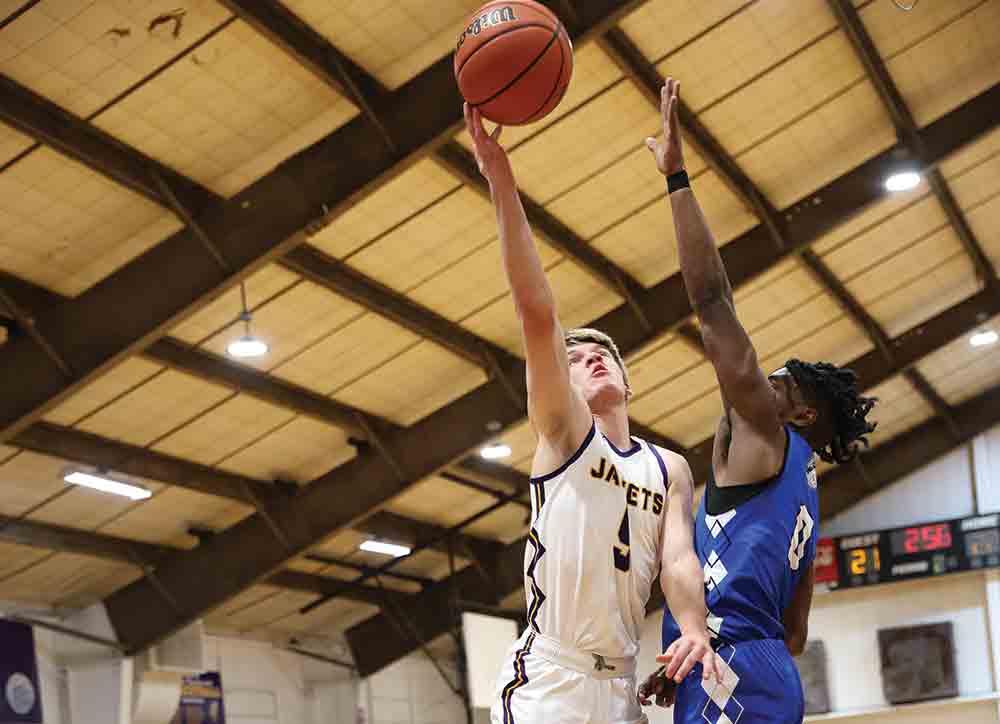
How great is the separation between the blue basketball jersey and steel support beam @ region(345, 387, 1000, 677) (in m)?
17.4

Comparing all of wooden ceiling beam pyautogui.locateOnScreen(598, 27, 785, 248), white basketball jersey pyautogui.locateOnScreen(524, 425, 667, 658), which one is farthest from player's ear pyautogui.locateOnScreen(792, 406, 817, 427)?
wooden ceiling beam pyautogui.locateOnScreen(598, 27, 785, 248)

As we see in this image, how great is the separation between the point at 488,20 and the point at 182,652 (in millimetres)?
14437

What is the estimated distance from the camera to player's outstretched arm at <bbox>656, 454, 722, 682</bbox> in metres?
3.45

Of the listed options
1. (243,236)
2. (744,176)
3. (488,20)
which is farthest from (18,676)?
(488,20)

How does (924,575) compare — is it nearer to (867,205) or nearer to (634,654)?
(867,205)

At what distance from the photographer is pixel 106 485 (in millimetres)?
14008

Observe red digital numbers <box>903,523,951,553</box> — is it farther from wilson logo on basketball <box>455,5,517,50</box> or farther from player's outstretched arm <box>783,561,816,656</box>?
wilson logo on basketball <box>455,5,517,50</box>

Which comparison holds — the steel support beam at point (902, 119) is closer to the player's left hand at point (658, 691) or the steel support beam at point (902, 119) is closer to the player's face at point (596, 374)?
the player's face at point (596, 374)

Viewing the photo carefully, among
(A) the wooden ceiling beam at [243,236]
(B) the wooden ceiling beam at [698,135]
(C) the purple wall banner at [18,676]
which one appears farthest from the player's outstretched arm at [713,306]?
(C) the purple wall banner at [18,676]

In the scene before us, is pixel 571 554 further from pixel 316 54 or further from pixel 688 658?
pixel 316 54

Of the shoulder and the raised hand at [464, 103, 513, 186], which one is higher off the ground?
the raised hand at [464, 103, 513, 186]

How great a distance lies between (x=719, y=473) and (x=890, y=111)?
36.3 ft

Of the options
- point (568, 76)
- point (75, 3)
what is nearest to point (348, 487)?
point (75, 3)

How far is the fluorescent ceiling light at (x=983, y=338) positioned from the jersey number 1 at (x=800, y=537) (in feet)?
55.0
